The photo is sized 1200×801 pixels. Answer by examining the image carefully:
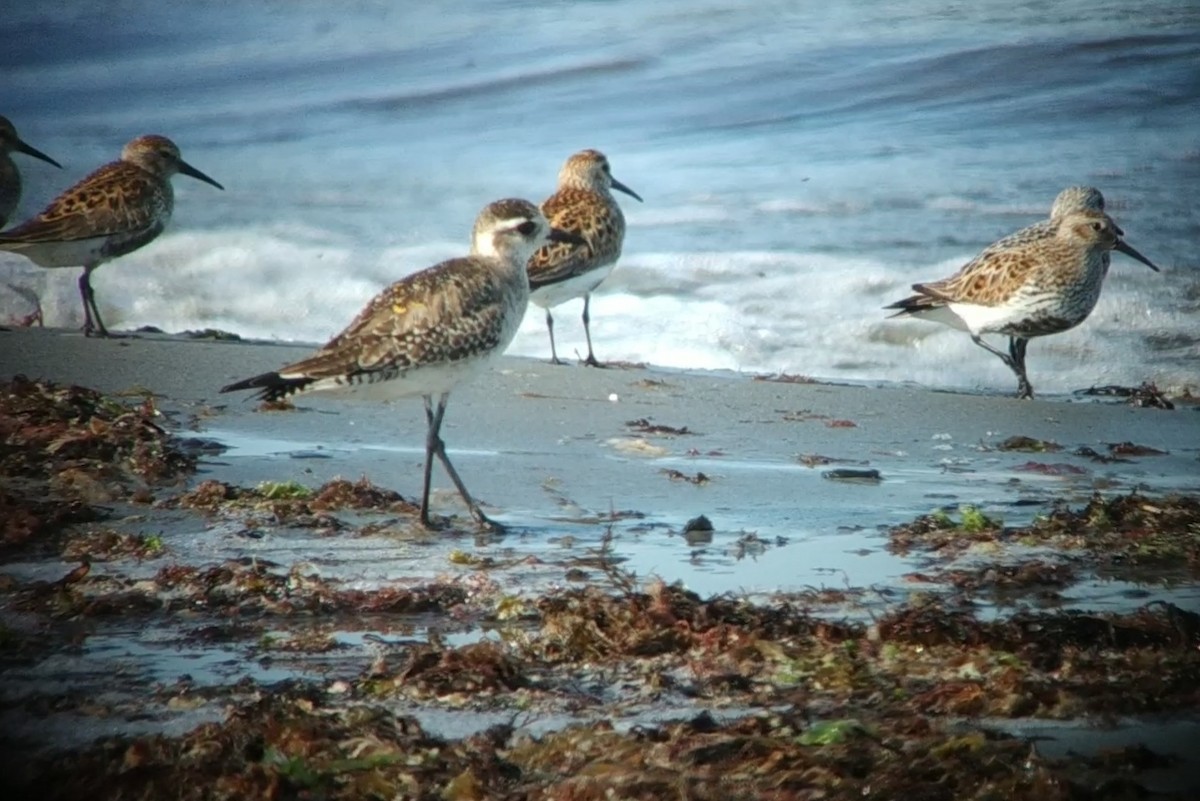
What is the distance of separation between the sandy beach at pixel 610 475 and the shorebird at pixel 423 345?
1.20ft

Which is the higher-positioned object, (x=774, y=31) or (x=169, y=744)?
(x=774, y=31)

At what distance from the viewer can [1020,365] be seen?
29.6 feet

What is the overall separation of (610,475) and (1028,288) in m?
4.01

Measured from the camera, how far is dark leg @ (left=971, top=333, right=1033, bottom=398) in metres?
8.69

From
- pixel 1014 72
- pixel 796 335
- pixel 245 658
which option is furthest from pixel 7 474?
pixel 1014 72

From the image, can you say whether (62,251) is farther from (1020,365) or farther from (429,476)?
(1020,365)

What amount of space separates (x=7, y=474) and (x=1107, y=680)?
12.2 ft

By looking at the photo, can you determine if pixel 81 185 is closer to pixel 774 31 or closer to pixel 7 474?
pixel 7 474

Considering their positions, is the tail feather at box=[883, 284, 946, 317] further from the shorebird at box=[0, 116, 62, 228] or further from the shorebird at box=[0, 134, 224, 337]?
the shorebird at box=[0, 116, 62, 228]

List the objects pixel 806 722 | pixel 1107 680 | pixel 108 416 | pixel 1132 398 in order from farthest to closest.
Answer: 1. pixel 1132 398
2. pixel 108 416
3. pixel 1107 680
4. pixel 806 722

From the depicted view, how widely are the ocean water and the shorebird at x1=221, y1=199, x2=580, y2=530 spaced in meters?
3.52

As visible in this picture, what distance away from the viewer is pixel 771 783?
3.06 meters

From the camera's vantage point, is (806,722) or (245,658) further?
(245,658)

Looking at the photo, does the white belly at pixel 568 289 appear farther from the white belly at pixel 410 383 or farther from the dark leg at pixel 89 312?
the white belly at pixel 410 383
